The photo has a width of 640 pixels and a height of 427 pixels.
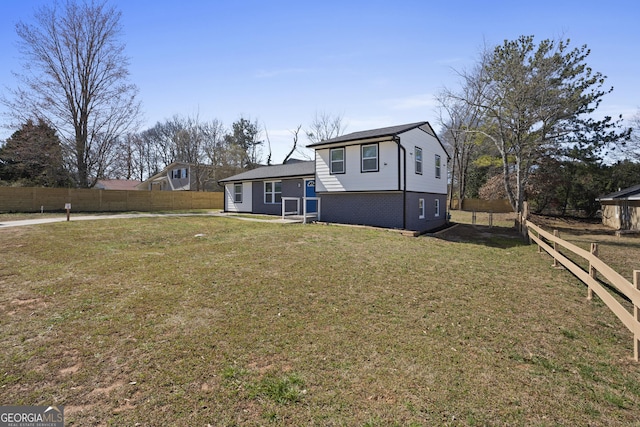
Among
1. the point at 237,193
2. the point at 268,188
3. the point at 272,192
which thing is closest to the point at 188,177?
the point at 237,193

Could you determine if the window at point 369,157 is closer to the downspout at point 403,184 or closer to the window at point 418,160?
the downspout at point 403,184

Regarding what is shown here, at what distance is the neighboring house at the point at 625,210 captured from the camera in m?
16.5

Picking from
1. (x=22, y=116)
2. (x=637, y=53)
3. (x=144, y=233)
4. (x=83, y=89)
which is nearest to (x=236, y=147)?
(x=83, y=89)

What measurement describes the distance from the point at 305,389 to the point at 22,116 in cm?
3192

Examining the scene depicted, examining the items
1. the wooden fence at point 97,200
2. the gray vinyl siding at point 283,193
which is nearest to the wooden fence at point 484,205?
the gray vinyl siding at point 283,193

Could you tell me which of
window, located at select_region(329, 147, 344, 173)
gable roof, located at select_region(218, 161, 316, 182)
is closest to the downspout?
window, located at select_region(329, 147, 344, 173)

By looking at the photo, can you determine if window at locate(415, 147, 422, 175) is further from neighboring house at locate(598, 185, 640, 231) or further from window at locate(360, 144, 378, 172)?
neighboring house at locate(598, 185, 640, 231)

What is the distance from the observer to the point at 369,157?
1425 centimetres

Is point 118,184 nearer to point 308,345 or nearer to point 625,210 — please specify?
Answer: point 308,345

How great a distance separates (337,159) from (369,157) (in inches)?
69.3

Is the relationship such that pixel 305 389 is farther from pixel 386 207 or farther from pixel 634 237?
pixel 634 237

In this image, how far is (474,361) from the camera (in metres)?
3.40

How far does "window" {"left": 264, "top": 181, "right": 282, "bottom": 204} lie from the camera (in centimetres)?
2019

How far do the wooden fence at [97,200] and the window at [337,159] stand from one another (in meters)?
19.1
